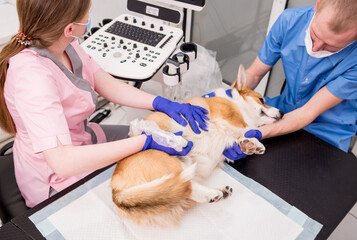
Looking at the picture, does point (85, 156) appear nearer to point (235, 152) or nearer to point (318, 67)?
point (235, 152)

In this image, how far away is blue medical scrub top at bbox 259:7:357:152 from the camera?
1.18 metres

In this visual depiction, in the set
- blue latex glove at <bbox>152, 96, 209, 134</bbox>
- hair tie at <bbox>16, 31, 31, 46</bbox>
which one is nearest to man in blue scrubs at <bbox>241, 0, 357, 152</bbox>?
blue latex glove at <bbox>152, 96, 209, 134</bbox>

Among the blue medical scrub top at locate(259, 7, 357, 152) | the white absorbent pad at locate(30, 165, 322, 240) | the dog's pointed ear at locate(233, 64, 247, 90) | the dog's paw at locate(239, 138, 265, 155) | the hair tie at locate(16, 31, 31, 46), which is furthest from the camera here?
the dog's pointed ear at locate(233, 64, 247, 90)

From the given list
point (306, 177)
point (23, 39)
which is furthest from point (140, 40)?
point (306, 177)

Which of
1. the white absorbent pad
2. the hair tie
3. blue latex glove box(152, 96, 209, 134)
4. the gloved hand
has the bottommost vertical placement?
the white absorbent pad

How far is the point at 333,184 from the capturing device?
1002 mm

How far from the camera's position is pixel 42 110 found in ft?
2.83

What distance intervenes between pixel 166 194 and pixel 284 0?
161 centimetres

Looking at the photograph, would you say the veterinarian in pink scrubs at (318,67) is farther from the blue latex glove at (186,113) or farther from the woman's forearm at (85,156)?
the woman's forearm at (85,156)

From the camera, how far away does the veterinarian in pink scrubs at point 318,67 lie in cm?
101

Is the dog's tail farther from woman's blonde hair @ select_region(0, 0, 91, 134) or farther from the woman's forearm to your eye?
woman's blonde hair @ select_region(0, 0, 91, 134)

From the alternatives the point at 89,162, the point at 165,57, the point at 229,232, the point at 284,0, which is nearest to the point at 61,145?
the point at 89,162

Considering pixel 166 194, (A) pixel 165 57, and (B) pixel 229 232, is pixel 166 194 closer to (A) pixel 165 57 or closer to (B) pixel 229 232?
(B) pixel 229 232

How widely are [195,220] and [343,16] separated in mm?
875
